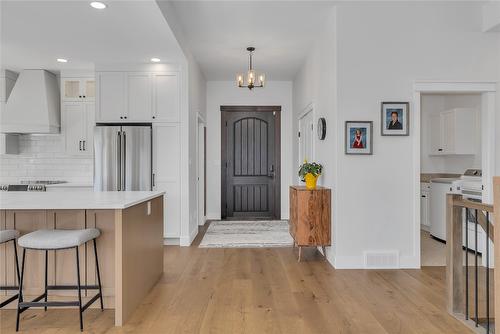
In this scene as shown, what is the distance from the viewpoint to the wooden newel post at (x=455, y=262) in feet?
8.90

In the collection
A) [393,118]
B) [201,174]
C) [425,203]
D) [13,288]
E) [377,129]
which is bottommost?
[13,288]

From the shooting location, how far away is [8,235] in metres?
2.59

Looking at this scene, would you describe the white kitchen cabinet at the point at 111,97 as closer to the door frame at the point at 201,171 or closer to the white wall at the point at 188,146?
the white wall at the point at 188,146

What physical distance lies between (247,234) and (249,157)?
2.06 meters

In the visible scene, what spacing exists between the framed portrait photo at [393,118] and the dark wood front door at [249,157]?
3.57 metres

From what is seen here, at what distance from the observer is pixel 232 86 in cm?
731

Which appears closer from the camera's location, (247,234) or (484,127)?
(484,127)

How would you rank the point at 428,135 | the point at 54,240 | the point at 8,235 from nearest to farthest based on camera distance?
the point at 54,240, the point at 8,235, the point at 428,135

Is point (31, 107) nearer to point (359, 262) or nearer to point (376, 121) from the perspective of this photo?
point (376, 121)

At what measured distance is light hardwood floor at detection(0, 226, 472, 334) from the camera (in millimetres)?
2479

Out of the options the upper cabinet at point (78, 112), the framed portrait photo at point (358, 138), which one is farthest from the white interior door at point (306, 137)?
the upper cabinet at point (78, 112)

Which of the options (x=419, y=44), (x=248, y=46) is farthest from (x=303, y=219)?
(x=248, y=46)

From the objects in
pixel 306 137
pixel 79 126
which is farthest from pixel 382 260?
pixel 79 126

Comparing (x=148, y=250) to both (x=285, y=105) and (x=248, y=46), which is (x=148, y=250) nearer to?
(x=248, y=46)
